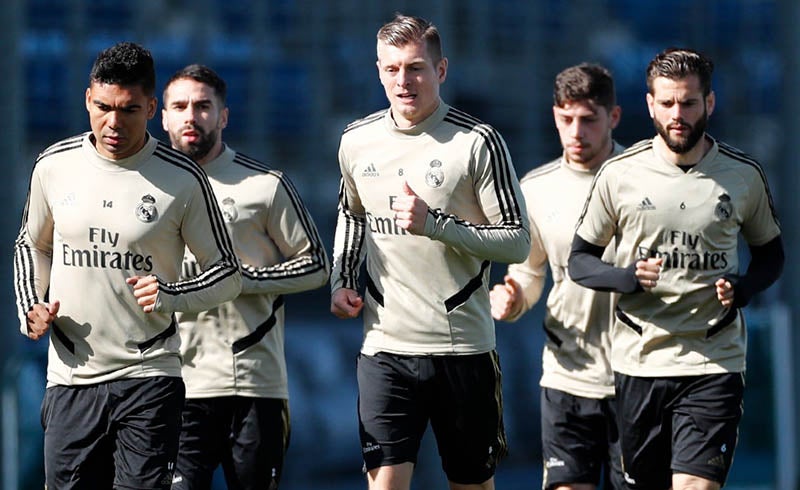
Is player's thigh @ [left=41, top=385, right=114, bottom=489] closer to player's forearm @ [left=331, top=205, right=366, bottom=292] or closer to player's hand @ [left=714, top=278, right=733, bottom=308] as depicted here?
player's forearm @ [left=331, top=205, right=366, bottom=292]

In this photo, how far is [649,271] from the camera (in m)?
6.34

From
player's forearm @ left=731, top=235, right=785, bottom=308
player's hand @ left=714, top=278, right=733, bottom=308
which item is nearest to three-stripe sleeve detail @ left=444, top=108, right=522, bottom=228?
player's hand @ left=714, top=278, right=733, bottom=308

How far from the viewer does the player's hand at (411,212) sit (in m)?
5.89

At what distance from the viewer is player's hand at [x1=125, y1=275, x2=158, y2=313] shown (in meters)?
5.71

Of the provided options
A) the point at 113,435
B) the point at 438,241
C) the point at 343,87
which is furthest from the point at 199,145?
the point at 343,87

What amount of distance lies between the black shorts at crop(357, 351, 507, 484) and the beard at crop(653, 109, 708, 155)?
3.83ft

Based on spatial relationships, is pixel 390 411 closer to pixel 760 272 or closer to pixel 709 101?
pixel 760 272

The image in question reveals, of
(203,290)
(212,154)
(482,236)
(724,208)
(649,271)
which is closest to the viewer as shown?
(203,290)

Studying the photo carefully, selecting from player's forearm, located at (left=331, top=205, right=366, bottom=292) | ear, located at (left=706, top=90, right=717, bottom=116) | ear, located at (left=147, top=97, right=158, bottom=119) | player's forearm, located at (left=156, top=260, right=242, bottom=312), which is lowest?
player's forearm, located at (left=156, top=260, right=242, bottom=312)

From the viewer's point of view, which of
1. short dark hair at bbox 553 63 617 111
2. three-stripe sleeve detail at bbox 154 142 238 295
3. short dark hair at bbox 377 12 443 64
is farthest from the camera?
short dark hair at bbox 553 63 617 111

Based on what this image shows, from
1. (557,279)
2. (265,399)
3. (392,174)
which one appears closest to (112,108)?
→ (392,174)

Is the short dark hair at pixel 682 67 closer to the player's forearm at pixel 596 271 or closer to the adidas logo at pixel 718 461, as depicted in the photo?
the player's forearm at pixel 596 271

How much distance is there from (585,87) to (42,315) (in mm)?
2792

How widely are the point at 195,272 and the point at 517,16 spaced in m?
8.07
